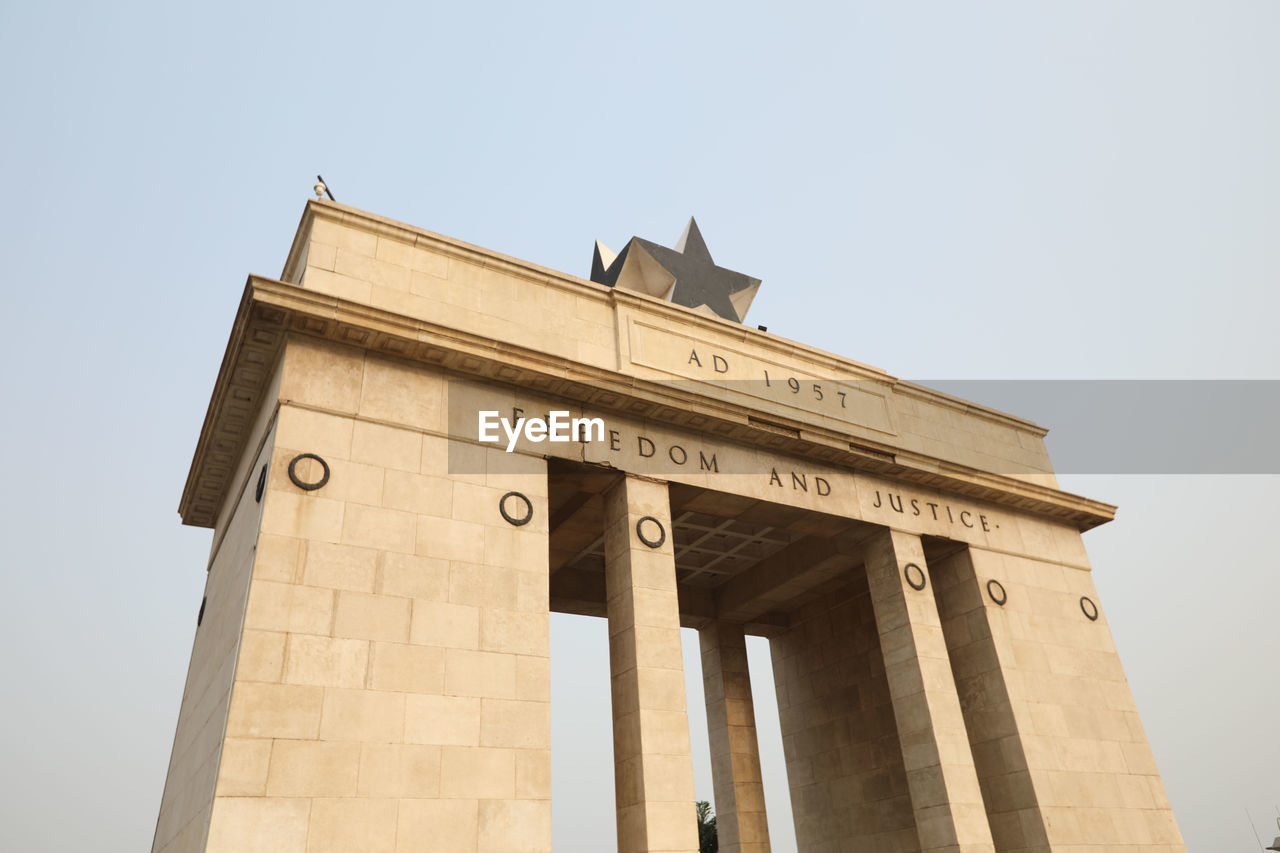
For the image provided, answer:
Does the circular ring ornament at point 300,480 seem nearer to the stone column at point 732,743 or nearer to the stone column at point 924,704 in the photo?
the stone column at point 924,704

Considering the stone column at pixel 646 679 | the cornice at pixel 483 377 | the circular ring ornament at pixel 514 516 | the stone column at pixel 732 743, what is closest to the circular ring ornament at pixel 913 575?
the cornice at pixel 483 377

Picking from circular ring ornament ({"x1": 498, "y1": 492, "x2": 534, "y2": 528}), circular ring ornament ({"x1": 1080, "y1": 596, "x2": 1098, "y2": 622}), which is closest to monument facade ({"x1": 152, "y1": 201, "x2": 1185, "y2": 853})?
circular ring ornament ({"x1": 498, "y1": 492, "x2": 534, "y2": 528})

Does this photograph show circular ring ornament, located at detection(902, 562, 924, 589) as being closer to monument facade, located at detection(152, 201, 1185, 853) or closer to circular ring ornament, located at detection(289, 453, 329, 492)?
monument facade, located at detection(152, 201, 1185, 853)

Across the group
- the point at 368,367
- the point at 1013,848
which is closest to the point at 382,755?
the point at 368,367

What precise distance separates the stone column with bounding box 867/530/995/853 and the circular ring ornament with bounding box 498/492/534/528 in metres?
9.50

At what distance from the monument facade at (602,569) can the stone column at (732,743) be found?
0.29 feet

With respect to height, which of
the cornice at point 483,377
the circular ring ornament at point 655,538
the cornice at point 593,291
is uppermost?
the cornice at point 593,291

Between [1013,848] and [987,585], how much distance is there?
6.04 metres

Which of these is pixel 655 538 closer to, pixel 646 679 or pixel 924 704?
pixel 646 679

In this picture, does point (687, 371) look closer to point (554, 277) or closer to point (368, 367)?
point (554, 277)

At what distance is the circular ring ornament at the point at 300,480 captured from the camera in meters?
14.4

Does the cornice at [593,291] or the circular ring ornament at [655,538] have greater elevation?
the cornice at [593,291]

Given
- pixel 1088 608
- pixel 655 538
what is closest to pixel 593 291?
pixel 655 538

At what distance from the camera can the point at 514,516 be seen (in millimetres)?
16094
